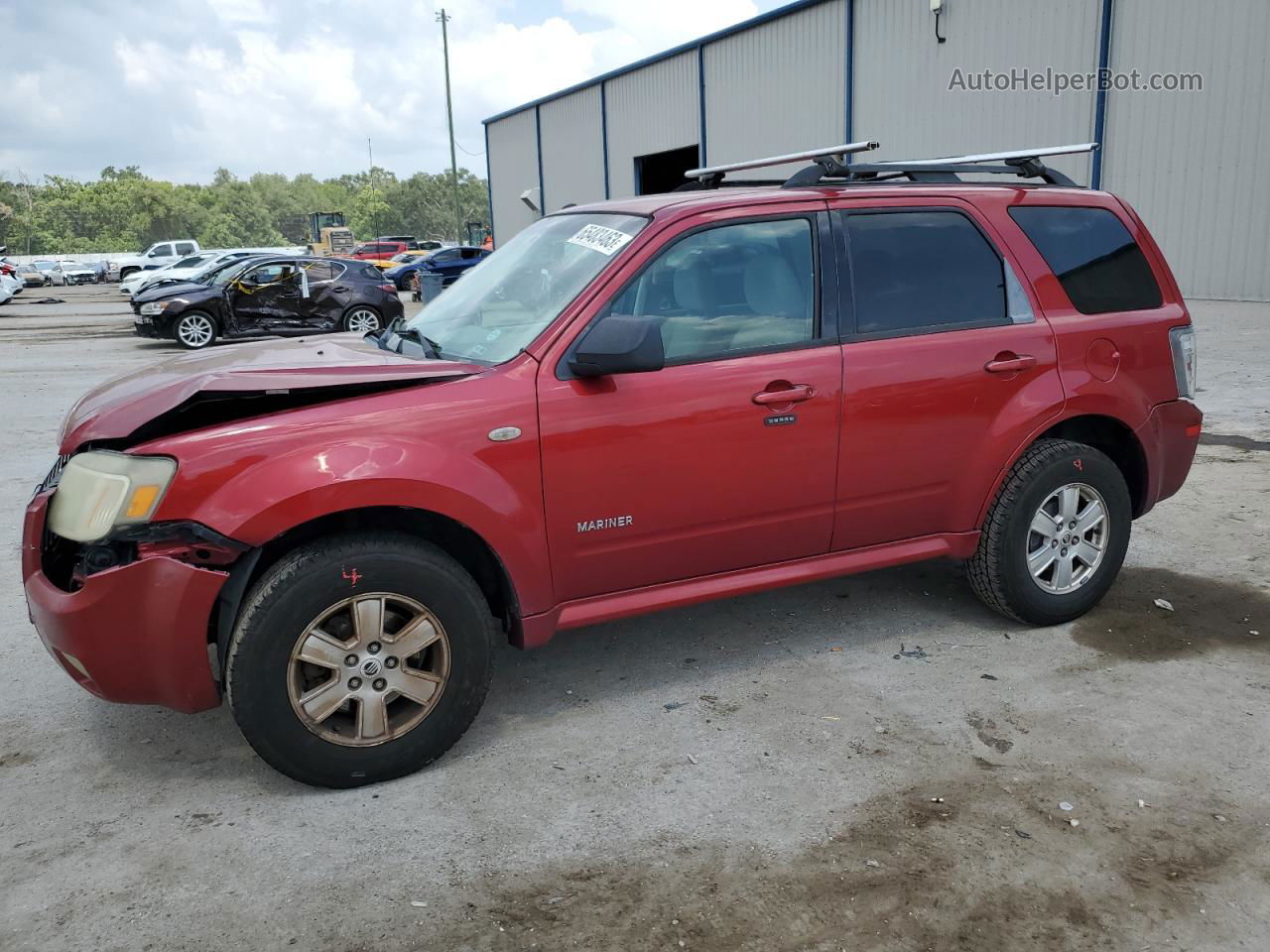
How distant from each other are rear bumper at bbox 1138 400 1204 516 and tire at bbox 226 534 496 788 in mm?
3095

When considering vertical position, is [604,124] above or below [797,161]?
above

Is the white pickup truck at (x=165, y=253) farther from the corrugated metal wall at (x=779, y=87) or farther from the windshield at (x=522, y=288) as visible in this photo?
the windshield at (x=522, y=288)

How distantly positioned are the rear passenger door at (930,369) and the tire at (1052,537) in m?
0.14

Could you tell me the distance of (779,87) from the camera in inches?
874

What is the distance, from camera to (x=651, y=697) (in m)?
4.01

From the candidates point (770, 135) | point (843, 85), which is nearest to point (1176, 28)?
point (843, 85)

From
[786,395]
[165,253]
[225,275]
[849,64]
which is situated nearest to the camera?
[786,395]

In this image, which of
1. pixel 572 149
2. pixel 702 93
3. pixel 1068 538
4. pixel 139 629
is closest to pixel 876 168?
pixel 1068 538

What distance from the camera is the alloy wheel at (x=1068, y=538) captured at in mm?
4438

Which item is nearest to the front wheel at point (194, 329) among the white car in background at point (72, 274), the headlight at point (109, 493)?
the headlight at point (109, 493)

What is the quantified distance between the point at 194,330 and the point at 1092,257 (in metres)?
15.8

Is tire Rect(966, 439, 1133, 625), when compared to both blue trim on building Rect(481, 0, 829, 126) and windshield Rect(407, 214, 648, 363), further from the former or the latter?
blue trim on building Rect(481, 0, 829, 126)

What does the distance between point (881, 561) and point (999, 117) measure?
15495mm

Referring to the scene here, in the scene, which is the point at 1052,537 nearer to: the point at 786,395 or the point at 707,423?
the point at 786,395
